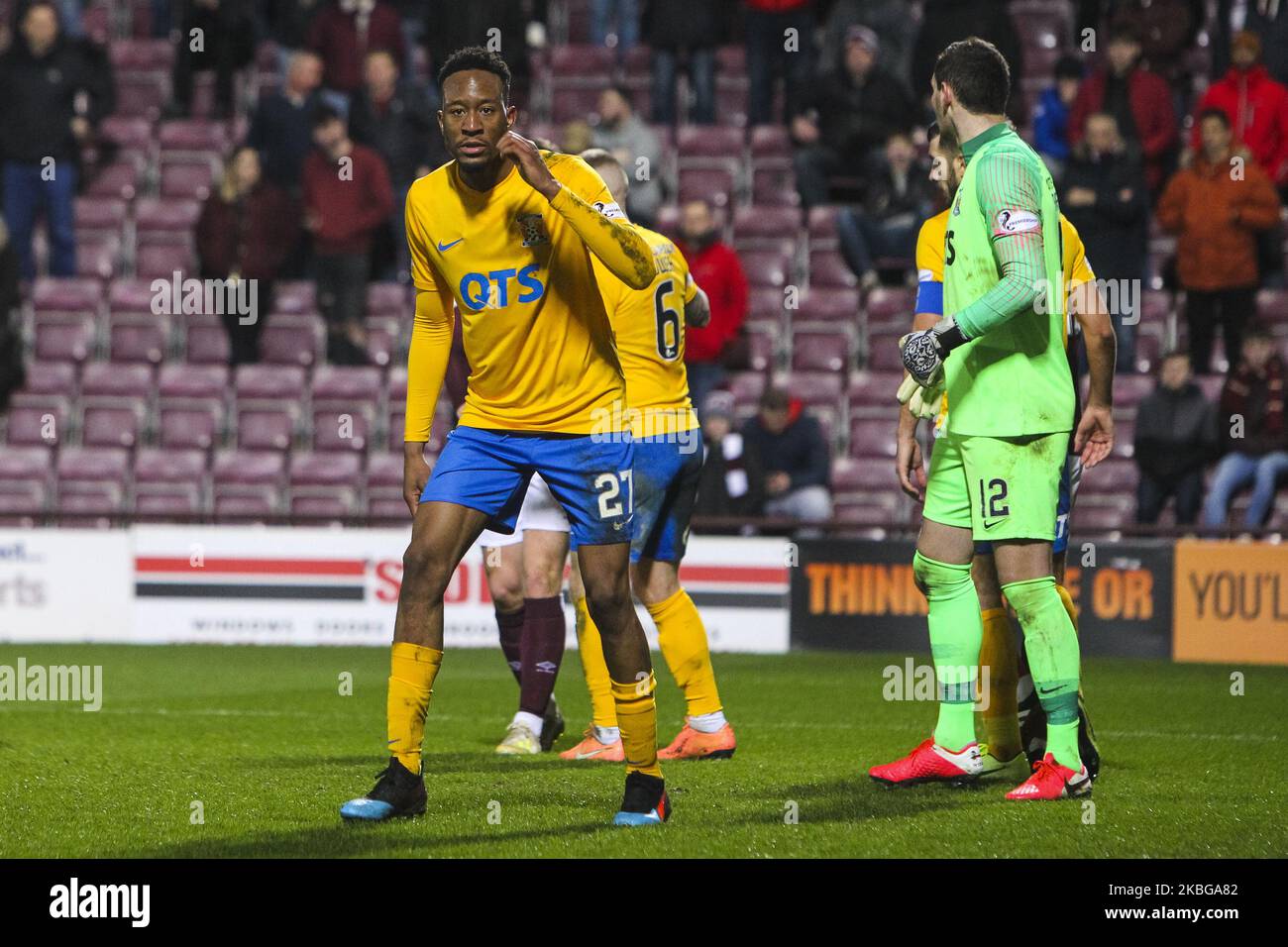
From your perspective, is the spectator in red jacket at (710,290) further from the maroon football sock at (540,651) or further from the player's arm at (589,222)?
the player's arm at (589,222)

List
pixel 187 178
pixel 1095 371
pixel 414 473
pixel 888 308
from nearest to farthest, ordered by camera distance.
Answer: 1. pixel 414 473
2. pixel 1095 371
3. pixel 888 308
4. pixel 187 178

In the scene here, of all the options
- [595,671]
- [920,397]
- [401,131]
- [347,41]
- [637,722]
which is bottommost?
[595,671]

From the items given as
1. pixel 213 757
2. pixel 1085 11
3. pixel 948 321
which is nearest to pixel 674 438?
pixel 948 321

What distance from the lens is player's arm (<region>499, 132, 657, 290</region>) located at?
5.87 meters

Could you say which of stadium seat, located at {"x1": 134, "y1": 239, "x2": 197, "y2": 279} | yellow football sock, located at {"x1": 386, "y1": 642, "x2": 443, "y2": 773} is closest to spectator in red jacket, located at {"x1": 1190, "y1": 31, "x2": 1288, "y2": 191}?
stadium seat, located at {"x1": 134, "y1": 239, "x2": 197, "y2": 279}

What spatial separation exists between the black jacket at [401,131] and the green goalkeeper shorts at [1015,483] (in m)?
11.0

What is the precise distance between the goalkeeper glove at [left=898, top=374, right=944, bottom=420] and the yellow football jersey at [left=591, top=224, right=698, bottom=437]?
4.03 feet

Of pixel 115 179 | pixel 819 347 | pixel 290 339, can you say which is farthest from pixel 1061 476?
pixel 115 179

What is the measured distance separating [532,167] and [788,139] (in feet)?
40.7

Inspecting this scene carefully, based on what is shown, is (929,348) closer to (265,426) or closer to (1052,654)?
(1052,654)

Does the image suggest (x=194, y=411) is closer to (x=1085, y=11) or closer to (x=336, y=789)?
(x=1085, y=11)

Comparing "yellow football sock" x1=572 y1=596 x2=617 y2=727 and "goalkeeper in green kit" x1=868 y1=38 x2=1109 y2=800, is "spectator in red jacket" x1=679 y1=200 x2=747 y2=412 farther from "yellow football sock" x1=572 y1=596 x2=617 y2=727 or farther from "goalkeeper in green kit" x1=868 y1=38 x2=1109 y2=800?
"goalkeeper in green kit" x1=868 y1=38 x2=1109 y2=800

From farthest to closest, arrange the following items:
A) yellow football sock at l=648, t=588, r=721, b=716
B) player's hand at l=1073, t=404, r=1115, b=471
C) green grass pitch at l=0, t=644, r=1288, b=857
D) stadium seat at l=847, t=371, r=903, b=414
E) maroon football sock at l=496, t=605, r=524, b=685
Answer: stadium seat at l=847, t=371, r=903, b=414
maroon football sock at l=496, t=605, r=524, b=685
yellow football sock at l=648, t=588, r=721, b=716
player's hand at l=1073, t=404, r=1115, b=471
green grass pitch at l=0, t=644, r=1288, b=857

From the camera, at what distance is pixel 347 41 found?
708 inches
